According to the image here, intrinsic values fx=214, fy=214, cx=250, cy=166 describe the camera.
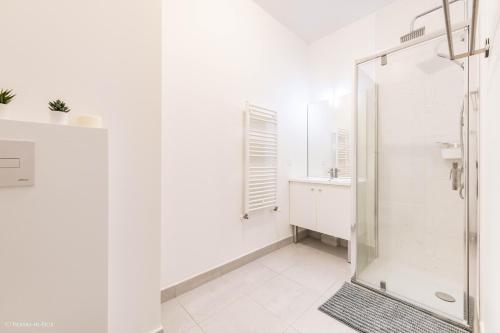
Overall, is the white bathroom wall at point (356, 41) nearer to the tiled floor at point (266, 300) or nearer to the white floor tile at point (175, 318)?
the tiled floor at point (266, 300)

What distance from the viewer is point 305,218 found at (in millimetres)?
2621

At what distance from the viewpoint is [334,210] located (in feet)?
7.70

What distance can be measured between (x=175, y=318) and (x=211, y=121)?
1.55 metres

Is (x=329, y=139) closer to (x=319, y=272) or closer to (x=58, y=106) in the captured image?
(x=319, y=272)

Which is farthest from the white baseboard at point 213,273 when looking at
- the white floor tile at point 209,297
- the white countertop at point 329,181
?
the white countertop at point 329,181

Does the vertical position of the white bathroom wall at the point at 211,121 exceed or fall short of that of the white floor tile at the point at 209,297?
it exceeds it

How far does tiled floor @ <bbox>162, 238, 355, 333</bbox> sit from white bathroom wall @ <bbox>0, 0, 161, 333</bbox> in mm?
366

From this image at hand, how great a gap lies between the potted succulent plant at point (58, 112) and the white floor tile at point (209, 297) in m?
1.44

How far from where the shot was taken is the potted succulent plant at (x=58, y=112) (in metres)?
0.85

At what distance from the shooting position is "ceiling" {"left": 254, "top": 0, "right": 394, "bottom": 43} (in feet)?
7.64

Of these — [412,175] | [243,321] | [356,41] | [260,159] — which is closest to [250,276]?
[243,321]

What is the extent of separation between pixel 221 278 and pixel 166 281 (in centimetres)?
52

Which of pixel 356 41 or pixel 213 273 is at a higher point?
pixel 356 41

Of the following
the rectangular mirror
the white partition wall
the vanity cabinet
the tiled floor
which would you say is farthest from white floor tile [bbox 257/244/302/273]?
the white partition wall
